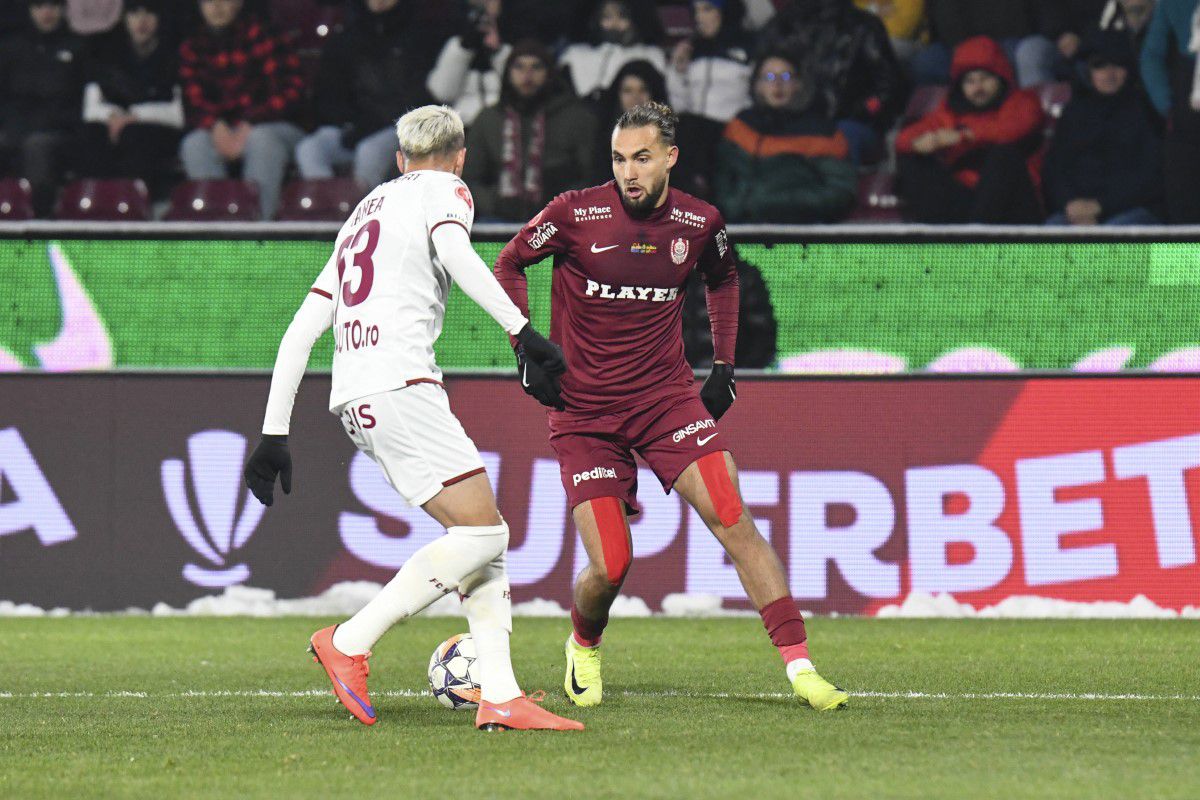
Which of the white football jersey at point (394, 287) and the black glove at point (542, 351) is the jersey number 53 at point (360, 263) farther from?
the black glove at point (542, 351)

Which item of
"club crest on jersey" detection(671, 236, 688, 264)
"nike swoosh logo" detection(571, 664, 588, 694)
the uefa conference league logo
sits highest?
"club crest on jersey" detection(671, 236, 688, 264)

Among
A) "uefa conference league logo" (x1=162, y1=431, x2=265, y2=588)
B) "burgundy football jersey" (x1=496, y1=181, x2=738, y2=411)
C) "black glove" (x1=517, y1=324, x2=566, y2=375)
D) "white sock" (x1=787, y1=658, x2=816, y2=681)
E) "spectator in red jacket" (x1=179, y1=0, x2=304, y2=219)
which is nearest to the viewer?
"black glove" (x1=517, y1=324, x2=566, y2=375)

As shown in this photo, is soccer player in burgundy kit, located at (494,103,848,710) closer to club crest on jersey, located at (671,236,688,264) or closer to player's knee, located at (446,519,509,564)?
club crest on jersey, located at (671,236,688,264)

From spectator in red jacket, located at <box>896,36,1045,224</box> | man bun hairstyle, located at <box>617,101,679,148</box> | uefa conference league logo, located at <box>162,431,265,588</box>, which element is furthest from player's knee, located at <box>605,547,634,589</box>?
spectator in red jacket, located at <box>896,36,1045,224</box>

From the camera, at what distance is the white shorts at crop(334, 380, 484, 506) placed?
569 cm

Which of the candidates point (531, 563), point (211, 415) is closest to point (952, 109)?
point (531, 563)

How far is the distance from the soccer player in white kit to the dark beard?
2.65 feet

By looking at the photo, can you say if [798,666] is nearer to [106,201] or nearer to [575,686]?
[575,686]

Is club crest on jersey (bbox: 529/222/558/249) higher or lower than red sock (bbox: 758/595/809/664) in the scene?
higher

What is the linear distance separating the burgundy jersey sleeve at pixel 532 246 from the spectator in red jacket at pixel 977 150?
483cm

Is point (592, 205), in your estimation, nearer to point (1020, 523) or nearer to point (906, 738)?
point (906, 738)

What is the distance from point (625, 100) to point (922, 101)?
7.10 feet

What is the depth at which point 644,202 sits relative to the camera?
645 cm

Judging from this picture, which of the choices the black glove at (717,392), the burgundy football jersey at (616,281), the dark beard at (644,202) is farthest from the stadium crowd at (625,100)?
the dark beard at (644,202)
